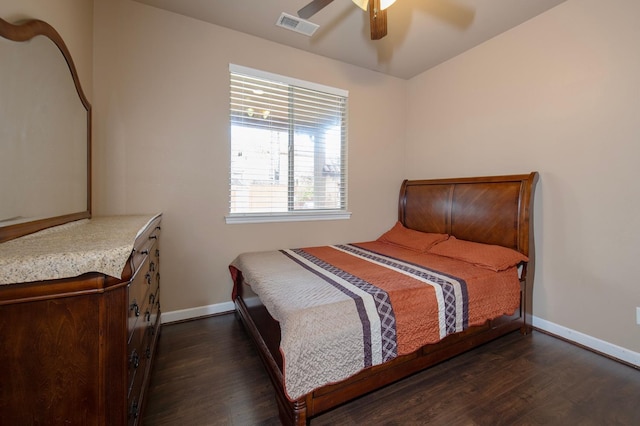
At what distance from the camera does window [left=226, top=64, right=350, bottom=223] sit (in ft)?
8.77

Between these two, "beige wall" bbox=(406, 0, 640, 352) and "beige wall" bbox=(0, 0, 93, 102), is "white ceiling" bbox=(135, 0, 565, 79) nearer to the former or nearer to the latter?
"beige wall" bbox=(406, 0, 640, 352)

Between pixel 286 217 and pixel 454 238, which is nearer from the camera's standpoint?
pixel 454 238

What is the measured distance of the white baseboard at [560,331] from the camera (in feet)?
6.25

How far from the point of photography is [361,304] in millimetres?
1477

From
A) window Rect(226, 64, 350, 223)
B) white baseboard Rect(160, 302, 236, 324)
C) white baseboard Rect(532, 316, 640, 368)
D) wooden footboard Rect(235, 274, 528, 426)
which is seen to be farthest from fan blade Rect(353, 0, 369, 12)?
white baseboard Rect(532, 316, 640, 368)

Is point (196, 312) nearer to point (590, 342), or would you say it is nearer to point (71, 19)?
point (71, 19)

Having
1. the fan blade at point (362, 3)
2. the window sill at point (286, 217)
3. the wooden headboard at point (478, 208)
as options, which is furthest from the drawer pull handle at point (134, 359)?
the wooden headboard at point (478, 208)

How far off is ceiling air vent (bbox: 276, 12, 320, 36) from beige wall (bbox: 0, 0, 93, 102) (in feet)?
4.81

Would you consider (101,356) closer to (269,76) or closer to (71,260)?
(71,260)

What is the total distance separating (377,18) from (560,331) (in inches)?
112

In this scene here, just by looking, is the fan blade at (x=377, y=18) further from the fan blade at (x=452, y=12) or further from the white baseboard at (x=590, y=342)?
the white baseboard at (x=590, y=342)

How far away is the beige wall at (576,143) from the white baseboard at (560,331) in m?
0.04

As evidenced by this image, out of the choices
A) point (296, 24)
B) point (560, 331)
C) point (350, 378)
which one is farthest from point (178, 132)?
point (560, 331)

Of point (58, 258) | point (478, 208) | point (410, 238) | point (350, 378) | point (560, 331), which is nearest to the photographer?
point (58, 258)
